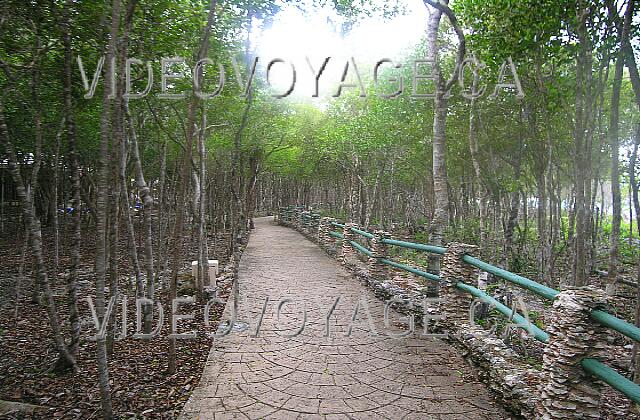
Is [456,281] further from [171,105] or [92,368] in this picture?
[171,105]

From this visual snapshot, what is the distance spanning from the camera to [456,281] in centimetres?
523

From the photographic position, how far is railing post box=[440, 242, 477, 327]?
5156 millimetres

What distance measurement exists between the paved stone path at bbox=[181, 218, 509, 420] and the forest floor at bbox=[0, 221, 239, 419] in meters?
0.37

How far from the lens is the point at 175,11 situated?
17.4 feet

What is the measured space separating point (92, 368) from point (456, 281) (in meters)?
4.55

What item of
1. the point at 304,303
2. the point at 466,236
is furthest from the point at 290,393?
the point at 466,236

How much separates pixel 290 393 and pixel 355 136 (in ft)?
39.8

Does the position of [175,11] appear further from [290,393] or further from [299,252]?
[299,252]

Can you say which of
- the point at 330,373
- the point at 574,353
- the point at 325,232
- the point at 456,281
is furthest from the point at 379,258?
the point at 325,232

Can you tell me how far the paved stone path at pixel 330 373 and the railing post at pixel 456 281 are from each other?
407mm

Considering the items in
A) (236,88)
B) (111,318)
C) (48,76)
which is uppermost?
(236,88)

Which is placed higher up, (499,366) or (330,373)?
(499,366)

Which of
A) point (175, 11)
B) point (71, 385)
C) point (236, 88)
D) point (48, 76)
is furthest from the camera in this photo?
point (236, 88)

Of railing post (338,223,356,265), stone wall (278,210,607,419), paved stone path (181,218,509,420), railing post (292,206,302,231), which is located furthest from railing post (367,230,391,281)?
railing post (292,206,302,231)
